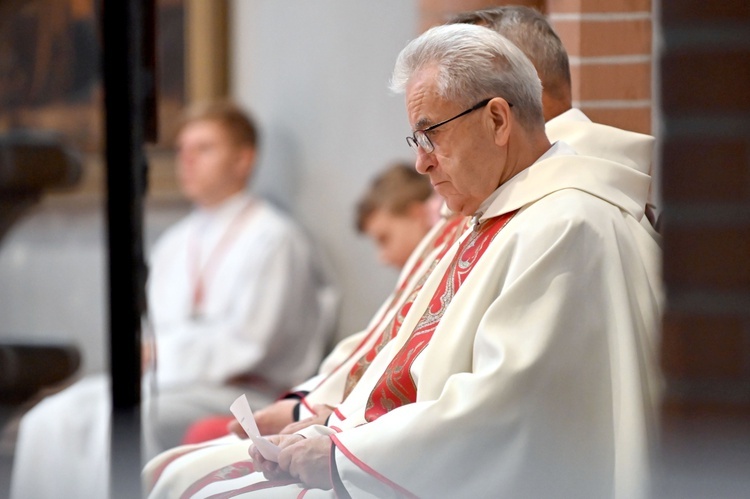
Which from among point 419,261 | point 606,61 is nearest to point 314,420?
point 419,261

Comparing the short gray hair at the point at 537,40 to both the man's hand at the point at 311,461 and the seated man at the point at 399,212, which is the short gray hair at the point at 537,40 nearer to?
the man's hand at the point at 311,461

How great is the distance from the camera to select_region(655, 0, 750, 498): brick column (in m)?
0.80

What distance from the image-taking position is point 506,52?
5.11 ft

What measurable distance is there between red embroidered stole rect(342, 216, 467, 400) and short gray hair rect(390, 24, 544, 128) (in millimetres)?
438

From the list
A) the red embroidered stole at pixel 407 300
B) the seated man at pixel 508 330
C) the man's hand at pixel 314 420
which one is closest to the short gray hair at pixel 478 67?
the seated man at pixel 508 330

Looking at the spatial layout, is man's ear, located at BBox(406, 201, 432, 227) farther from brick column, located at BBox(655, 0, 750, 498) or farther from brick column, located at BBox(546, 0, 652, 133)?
brick column, located at BBox(655, 0, 750, 498)

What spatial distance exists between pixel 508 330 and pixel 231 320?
12.3 ft

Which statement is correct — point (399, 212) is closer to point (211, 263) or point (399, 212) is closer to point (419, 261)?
point (211, 263)

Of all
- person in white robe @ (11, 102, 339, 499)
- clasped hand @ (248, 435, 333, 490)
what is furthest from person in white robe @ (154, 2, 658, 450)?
person in white robe @ (11, 102, 339, 499)

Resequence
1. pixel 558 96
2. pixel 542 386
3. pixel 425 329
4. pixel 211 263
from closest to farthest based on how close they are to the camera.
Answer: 1. pixel 542 386
2. pixel 425 329
3. pixel 558 96
4. pixel 211 263

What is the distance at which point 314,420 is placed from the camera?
1.94 meters

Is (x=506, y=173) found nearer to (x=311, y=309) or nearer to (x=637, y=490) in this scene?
(x=637, y=490)

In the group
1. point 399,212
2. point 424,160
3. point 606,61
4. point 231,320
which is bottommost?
point 231,320

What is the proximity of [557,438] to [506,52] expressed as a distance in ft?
1.86
